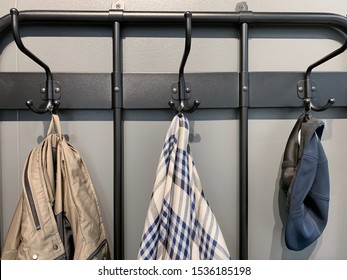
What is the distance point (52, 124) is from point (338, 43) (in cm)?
58

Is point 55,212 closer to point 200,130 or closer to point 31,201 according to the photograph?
point 31,201

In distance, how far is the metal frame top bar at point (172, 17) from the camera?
0.51 metres

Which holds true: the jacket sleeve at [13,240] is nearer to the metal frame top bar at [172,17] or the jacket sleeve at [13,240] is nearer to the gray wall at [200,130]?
the gray wall at [200,130]

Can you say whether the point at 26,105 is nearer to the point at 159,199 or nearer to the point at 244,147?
the point at 159,199

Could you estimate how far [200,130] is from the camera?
560 millimetres

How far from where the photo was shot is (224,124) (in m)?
0.56

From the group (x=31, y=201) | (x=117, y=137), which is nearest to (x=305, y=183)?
(x=117, y=137)

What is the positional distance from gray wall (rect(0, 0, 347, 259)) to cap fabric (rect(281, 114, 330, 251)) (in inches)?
2.2

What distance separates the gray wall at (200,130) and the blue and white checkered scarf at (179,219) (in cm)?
9

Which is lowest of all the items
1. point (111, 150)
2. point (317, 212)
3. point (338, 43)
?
point (317, 212)

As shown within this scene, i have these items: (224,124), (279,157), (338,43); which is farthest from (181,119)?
(338,43)

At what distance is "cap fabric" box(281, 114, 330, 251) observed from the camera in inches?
18.7

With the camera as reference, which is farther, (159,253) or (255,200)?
(255,200)

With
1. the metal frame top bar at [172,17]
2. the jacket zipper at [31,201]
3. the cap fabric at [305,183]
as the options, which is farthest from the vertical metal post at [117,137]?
the cap fabric at [305,183]
